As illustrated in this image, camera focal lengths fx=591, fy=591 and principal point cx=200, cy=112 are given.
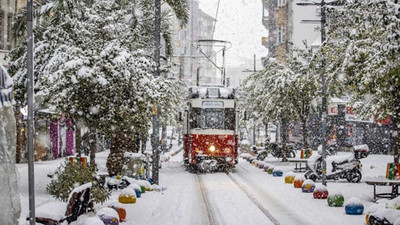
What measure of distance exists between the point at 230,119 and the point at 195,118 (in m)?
1.64

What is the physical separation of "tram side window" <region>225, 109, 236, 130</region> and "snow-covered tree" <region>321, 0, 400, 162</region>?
12.1 meters

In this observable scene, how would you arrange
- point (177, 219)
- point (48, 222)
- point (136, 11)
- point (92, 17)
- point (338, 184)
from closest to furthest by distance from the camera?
point (48, 222)
point (177, 219)
point (92, 17)
point (338, 184)
point (136, 11)

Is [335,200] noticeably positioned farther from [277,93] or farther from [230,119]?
Result: [277,93]

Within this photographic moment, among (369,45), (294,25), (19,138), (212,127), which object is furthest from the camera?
(294,25)

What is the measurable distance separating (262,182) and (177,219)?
1051cm

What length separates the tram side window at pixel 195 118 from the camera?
90.5ft

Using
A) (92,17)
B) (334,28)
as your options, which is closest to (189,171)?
(92,17)

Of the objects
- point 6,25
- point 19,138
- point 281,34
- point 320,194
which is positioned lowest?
point 320,194

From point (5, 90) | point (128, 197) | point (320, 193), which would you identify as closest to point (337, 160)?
point (320, 193)

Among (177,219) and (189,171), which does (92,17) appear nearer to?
(177,219)

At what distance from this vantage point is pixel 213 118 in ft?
90.7

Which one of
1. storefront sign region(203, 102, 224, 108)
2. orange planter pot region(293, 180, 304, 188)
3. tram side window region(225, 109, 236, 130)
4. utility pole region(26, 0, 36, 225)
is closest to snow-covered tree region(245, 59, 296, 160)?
tram side window region(225, 109, 236, 130)

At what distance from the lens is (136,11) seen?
26297 mm

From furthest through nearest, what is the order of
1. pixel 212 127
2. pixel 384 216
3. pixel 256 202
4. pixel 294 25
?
1. pixel 294 25
2. pixel 212 127
3. pixel 256 202
4. pixel 384 216
